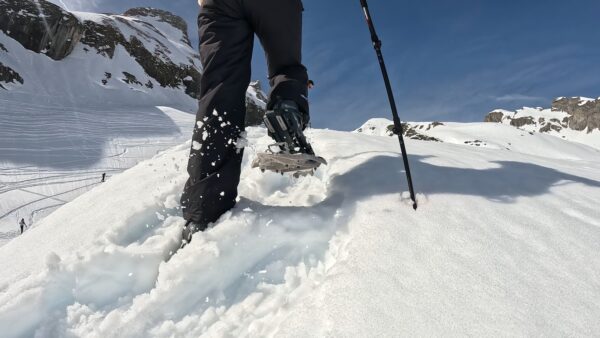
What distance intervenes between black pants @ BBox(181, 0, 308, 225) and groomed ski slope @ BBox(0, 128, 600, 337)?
0.17 metres

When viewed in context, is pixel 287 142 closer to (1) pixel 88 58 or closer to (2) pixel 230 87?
(2) pixel 230 87

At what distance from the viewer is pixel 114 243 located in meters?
2.06

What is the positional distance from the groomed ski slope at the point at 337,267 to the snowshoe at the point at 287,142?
0.24 meters

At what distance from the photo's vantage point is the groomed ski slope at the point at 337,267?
1.40 m

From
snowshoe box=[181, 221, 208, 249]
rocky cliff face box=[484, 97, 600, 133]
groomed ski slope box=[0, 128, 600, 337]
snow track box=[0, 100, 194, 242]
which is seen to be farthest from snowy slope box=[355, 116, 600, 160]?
snowshoe box=[181, 221, 208, 249]

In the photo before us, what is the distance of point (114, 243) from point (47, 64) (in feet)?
142

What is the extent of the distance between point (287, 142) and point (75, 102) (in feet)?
113

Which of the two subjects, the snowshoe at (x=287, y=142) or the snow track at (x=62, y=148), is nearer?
the snowshoe at (x=287, y=142)

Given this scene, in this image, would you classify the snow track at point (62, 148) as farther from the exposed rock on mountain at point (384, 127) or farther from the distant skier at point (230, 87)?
the exposed rock on mountain at point (384, 127)

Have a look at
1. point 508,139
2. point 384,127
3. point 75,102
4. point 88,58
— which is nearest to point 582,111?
point 384,127

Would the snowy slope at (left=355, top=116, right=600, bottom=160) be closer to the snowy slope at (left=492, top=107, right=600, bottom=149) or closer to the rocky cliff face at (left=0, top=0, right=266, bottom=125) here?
the snowy slope at (left=492, top=107, right=600, bottom=149)

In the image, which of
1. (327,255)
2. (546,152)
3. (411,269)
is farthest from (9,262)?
(546,152)

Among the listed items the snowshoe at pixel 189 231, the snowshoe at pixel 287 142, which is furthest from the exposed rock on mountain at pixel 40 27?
the snowshoe at pixel 189 231

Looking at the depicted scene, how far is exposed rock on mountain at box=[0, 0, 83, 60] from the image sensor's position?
39.2 meters
